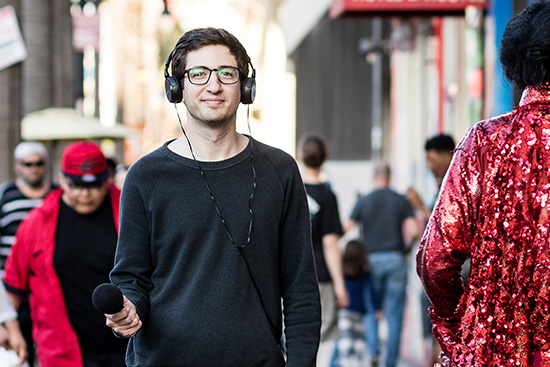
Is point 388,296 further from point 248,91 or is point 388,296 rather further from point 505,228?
point 505,228

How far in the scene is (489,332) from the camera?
3336 mm

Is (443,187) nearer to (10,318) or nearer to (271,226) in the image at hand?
Answer: (271,226)

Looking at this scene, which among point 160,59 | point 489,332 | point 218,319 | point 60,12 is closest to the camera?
point 489,332

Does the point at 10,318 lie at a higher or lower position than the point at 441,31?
lower

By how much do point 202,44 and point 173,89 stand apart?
21 centimetres

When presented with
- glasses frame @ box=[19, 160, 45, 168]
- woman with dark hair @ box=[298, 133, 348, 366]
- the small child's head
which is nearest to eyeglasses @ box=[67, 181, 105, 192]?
woman with dark hair @ box=[298, 133, 348, 366]

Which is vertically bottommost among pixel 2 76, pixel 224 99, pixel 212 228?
pixel 212 228

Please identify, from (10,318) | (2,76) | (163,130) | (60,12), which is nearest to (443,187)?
(10,318)

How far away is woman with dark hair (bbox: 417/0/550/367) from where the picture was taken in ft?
10.9

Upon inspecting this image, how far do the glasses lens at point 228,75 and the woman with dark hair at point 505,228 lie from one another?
881 millimetres

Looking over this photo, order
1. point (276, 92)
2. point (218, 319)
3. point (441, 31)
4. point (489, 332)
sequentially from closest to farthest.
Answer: point (489, 332) → point (218, 319) → point (441, 31) → point (276, 92)

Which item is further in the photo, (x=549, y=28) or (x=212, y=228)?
(x=212, y=228)

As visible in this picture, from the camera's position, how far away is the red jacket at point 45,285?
6.09 m

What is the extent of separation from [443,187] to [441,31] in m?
14.2
